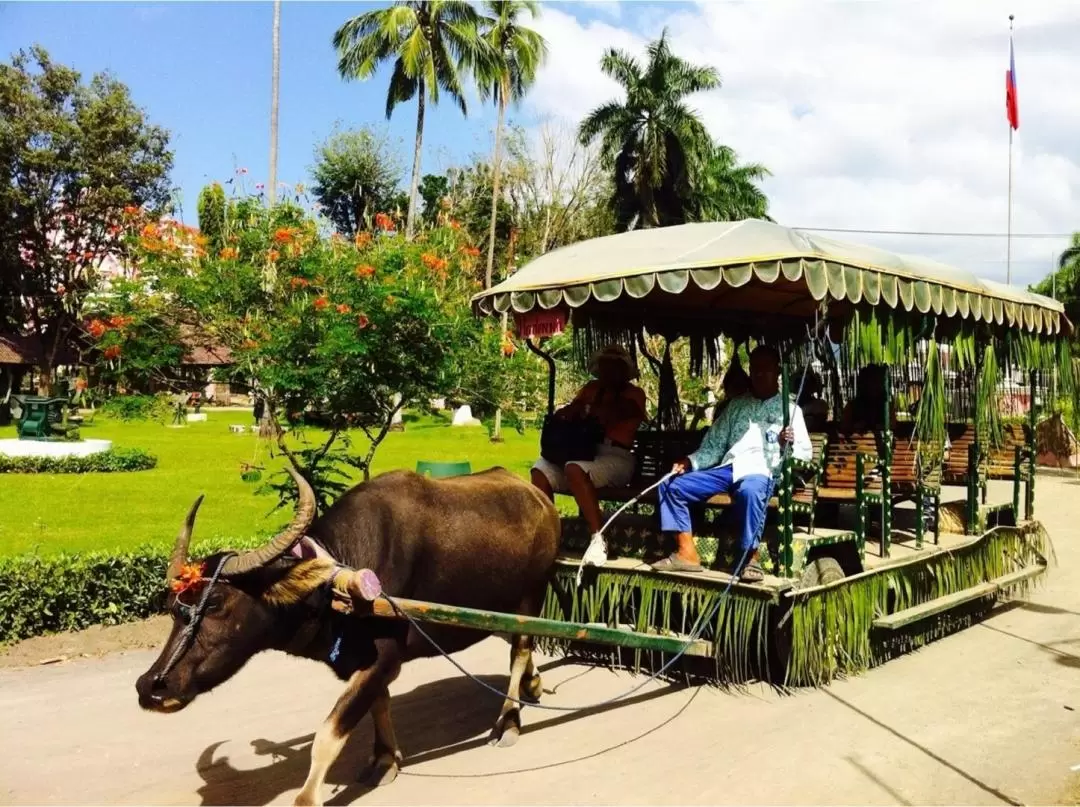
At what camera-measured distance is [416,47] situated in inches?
1113

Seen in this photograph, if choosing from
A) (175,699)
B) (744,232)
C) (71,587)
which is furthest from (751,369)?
(71,587)

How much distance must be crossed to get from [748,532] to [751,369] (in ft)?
4.04

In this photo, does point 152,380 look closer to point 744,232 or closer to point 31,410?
point 744,232

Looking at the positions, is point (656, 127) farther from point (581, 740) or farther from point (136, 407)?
point (581, 740)

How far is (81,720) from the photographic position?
5.59 meters

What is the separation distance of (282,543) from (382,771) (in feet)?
4.93

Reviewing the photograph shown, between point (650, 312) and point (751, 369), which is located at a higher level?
point (650, 312)

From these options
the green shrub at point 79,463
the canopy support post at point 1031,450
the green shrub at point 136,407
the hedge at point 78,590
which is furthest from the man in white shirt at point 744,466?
the green shrub at point 79,463

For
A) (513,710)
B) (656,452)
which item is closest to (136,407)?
(656,452)

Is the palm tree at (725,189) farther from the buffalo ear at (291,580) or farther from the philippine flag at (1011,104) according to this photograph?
the buffalo ear at (291,580)

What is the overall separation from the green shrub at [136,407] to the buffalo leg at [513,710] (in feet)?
17.6

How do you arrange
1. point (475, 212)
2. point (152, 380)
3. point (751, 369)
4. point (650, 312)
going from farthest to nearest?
point (475, 212)
point (152, 380)
point (650, 312)
point (751, 369)

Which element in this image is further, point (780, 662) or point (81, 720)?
point (780, 662)

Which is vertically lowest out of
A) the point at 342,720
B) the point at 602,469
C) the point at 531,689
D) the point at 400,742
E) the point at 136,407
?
the point at 400,742
